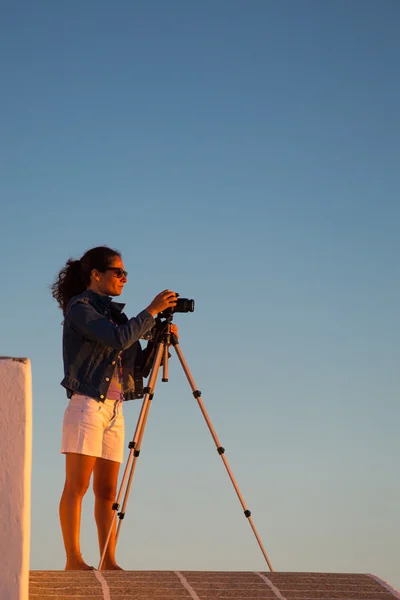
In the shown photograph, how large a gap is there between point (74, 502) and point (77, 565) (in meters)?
0.45

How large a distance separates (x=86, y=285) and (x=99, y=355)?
2.20 feet

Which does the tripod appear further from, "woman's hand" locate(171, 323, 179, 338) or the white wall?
the white wall

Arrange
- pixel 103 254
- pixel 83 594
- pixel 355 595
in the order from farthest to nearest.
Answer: pixel 103 254
pixel 355 595
pixel 83 594

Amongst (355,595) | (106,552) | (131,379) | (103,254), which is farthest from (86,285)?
(355,595)

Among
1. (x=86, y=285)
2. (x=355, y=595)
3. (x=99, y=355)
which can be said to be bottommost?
(x=355, y=595)

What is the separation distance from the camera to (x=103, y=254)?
7664 mm

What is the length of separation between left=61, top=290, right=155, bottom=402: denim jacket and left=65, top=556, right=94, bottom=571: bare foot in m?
1.18

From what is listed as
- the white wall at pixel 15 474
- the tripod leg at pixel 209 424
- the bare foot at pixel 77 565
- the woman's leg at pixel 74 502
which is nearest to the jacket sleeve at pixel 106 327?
the tripod leg at pixel 209 424

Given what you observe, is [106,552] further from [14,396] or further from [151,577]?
[14,396]

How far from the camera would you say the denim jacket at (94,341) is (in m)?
7.23

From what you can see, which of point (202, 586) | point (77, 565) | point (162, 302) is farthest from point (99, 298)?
point (202, 586)

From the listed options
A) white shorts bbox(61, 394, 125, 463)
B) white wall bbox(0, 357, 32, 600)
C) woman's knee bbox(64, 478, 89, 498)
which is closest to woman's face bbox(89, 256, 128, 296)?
white shorts bbox(61, 394, 125, 463)

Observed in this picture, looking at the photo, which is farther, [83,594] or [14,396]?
[83,594]

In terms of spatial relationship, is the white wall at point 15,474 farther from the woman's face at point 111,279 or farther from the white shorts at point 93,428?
the woman's face at point 111,279
